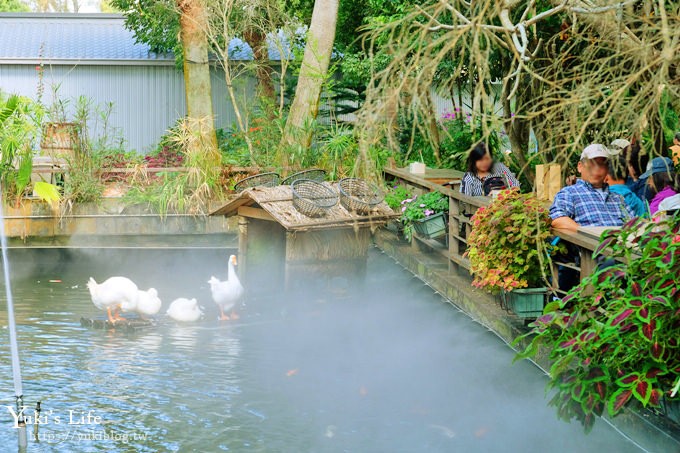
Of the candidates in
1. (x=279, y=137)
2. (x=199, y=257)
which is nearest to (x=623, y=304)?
(x=199, y=257)

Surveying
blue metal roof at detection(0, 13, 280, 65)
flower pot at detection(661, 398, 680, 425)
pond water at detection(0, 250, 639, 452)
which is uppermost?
blue metal roof at detection(0, 13, 280, 65)

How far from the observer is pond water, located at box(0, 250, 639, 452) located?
6.43 m

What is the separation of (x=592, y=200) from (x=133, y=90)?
17916 millimetres

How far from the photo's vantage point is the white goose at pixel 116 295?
31.8 feet

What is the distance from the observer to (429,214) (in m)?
10.8

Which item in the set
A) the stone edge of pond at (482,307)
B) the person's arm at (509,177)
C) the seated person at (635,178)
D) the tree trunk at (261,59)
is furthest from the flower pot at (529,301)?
the tree trunk at (261,59)

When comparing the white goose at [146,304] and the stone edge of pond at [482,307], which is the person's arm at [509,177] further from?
the white goose at [146,304]

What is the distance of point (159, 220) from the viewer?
47.7 feet

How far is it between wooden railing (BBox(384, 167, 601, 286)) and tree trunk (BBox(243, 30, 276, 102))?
22.9 ft

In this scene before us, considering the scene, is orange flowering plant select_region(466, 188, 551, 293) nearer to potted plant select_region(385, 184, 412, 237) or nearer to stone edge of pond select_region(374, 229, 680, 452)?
stone edge of pond select_region(374, 229, 680, 452)

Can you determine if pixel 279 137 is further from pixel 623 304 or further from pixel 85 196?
pixel 623 304

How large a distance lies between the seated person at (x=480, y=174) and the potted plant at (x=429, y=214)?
712 millimetres

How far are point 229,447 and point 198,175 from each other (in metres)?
8.91

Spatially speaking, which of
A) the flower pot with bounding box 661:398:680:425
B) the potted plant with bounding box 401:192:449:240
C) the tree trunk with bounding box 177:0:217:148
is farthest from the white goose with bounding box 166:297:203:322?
the tree trunk with bounding box 177:0:217:148
